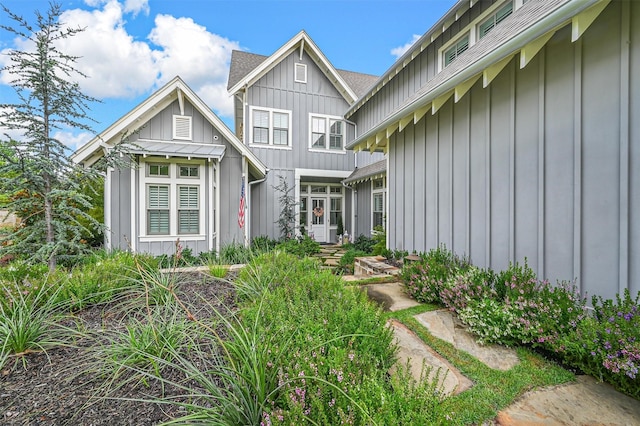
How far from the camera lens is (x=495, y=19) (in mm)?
5273

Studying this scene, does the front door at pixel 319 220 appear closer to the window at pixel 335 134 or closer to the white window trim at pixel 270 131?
the window at pixel 335 134

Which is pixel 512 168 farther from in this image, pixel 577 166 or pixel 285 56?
pixel 285 56

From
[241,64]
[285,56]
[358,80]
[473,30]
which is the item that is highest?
[358,80]

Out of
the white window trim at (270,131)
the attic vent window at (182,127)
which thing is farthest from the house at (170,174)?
the white window trim at (270,131)

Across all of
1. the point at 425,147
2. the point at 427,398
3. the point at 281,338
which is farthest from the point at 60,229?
the point at 425,147

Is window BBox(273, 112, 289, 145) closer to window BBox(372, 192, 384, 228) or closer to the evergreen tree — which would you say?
window BBox(372, 192, 384, 228)

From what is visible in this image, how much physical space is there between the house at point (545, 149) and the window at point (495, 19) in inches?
2.4

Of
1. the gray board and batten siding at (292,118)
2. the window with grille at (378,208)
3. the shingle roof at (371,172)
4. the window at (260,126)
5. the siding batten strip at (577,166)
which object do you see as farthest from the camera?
the gray board and batten siding at (292,118)

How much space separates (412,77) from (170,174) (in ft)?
23.1

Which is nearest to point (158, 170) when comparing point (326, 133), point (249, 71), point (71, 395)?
point (249, 71)

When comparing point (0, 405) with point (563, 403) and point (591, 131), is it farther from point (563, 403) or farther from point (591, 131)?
point (591, 131)

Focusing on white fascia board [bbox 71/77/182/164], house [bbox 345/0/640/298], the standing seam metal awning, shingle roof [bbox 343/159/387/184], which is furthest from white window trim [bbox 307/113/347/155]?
house [bbox 345/0/640/298]

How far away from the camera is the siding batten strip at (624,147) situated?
91.8 inches

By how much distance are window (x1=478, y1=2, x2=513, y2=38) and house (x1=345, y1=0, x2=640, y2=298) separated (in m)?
0.06
